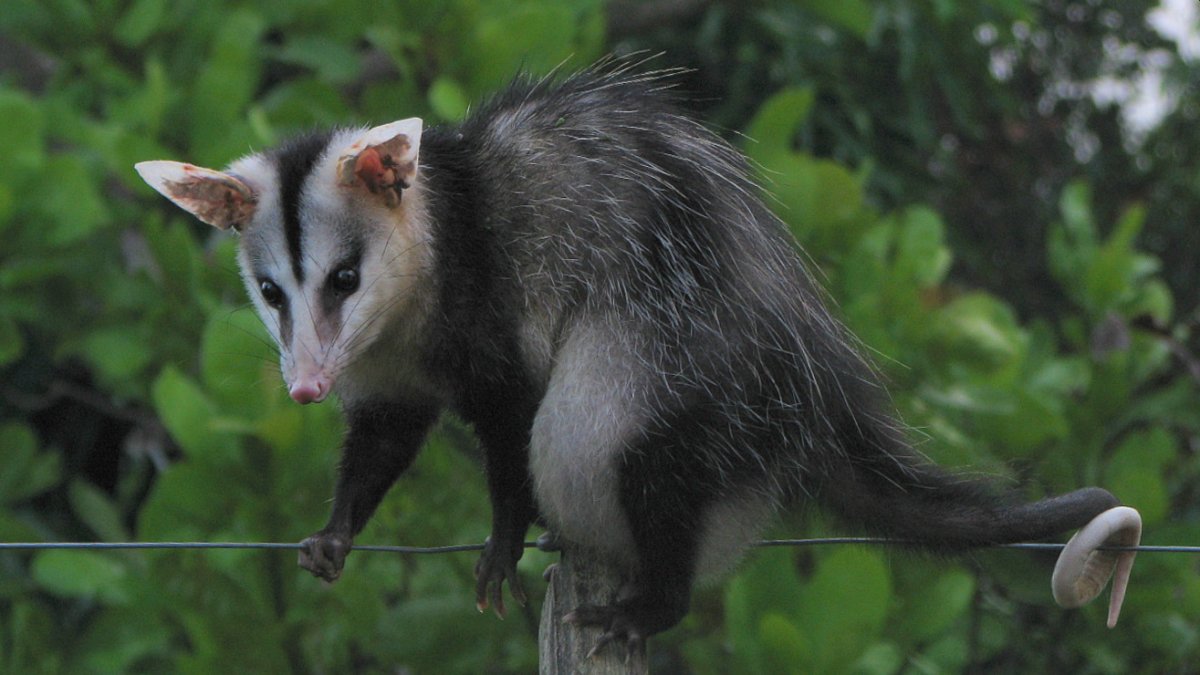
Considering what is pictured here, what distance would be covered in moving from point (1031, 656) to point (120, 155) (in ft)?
12.2

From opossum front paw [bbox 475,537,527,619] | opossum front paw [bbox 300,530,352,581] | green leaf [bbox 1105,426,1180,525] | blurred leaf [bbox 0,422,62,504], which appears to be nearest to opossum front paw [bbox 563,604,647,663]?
opossum front paw [bbox 475,537,527,619]

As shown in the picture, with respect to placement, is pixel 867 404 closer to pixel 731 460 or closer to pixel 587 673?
pixel 731 460

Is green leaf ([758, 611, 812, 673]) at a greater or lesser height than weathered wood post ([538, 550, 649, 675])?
lesser

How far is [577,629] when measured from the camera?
2.91 meters

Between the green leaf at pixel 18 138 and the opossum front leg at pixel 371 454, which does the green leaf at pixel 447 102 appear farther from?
the opossum front leg at pixel 371 454

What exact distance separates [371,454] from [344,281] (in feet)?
1.64

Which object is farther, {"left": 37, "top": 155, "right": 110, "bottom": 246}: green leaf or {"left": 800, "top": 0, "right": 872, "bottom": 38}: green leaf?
{"left": 800, "top": 0, "right": 872, "bottom": 38}: green leaf

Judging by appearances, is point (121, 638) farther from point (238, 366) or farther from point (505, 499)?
point (505, 499)

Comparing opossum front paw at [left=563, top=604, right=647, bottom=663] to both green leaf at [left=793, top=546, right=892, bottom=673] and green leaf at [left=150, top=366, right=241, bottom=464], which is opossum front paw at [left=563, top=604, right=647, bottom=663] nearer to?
green leaf at [left=793, top=546, right=892, bottom=673]

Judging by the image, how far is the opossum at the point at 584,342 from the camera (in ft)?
9.52

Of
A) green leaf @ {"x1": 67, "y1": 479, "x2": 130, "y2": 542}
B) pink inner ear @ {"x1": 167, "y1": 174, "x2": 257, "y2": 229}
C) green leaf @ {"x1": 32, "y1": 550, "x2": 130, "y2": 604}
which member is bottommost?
green leaf @ {"x1": 67, "y1": 479, "x2": 130, "y2": 542}

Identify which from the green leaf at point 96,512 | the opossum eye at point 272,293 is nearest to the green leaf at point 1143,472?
the opossum eye at point 272,293

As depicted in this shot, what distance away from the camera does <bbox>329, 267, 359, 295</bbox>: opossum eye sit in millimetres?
2883

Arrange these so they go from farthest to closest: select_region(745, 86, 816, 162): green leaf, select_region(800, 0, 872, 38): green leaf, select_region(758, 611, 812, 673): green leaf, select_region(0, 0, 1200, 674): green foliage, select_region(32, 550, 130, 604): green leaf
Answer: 1. select_region(800, 0, 872, 38): green leaf
2. select_region(745, 86, 816, 162): green leaf
3. select_region(32, 550, 130, 604): green leaf
4. select_region(0, 0, 1200, 674): green foliage
5. select_region(758, 611, 812, 673): green leaf
